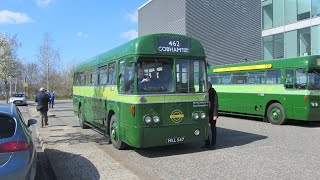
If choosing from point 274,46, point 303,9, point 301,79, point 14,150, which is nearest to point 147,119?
point 14,150

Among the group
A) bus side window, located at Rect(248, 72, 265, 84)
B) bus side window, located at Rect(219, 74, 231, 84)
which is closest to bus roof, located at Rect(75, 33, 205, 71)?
bus side window, located at Rect(248, 72, 265, 84)

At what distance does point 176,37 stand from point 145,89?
1695mm

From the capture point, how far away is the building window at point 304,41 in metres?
27.4

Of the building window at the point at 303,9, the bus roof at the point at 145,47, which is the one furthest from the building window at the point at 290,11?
the bus roof at the point at 145,47

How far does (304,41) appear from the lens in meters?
27.8

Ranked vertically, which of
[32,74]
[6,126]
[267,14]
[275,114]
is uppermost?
[267,14]

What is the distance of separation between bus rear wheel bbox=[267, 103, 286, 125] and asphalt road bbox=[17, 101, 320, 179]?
2861 millimetres

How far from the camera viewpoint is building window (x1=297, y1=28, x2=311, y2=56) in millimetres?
27352

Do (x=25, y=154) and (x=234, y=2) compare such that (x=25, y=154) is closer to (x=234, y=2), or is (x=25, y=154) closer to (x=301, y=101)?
(x=301, y=101)

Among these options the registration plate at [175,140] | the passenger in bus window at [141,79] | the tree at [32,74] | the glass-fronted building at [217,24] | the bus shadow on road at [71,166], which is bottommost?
the bus shadow on road at [71,166]

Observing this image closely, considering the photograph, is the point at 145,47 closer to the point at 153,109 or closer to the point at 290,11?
the point at 153,109

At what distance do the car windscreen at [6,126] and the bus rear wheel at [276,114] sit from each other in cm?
1253

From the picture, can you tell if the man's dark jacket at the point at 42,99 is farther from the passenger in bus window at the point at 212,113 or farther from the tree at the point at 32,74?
the tree at the point at 32,74

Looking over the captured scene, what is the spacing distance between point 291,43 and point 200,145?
65.4 ft
